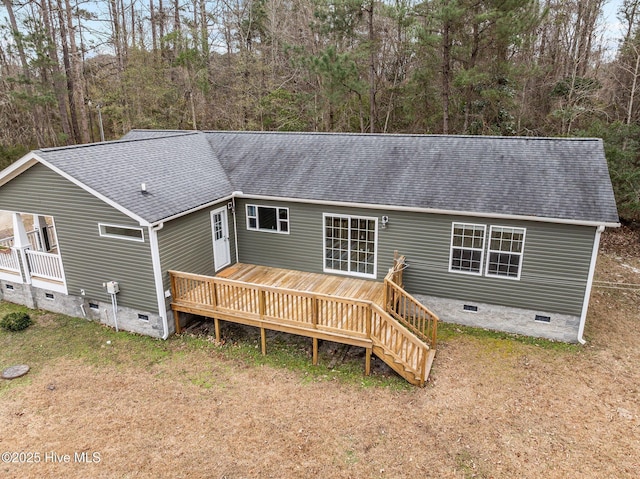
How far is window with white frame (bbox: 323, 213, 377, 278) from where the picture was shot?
37.6ft

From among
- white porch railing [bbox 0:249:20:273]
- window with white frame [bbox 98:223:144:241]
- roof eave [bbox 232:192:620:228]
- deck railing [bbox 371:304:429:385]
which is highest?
roof eave [bbox 232:192:620:228]

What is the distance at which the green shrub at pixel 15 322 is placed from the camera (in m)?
11.1

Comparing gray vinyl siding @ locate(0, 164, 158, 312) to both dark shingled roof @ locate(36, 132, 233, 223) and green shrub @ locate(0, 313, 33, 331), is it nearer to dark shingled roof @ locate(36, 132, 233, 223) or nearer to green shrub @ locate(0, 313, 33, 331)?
dark shingled roof @ locate(36, 132, 233, 223)

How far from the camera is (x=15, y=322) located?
11141 millimetres

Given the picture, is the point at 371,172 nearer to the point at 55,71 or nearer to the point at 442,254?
the point at 442,254

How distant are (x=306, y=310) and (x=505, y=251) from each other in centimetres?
498

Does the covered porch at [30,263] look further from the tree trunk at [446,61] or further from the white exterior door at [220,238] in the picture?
Result: the tree trunk at [446,61]

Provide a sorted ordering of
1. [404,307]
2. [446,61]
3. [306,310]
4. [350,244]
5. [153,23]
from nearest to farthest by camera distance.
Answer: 1. [306,310]
2. [404,307]
3. [350,244]
4. [446,61]
5. [153,23]

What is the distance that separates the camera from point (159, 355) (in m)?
10.1

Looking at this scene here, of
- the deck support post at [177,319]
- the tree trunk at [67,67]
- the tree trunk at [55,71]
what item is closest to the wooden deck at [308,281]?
the deck support post at [177,319]

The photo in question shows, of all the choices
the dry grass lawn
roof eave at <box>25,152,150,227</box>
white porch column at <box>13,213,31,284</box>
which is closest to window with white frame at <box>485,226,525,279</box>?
the dry grass lawn

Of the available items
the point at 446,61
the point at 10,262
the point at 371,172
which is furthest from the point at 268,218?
the point at 446,61

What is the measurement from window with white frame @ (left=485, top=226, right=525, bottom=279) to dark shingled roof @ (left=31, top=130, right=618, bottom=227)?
56 centimetres

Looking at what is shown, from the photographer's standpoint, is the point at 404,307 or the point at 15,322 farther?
the point at 15,322
